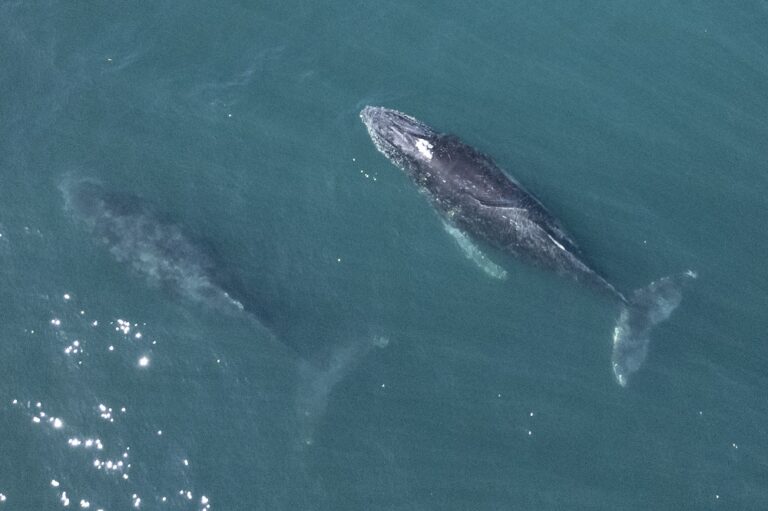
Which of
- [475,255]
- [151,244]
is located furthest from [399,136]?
[151,244]

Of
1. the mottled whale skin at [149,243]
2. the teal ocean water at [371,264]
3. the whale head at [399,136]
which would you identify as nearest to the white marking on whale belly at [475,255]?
the teal ocean water at [371,264]

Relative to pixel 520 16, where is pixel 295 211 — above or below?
below

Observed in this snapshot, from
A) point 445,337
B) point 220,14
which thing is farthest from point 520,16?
point 445,337

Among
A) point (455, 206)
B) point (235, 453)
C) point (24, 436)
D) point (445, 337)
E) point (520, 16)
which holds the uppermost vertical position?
point (520, 16)

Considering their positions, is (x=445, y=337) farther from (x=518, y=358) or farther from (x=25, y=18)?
(x=25, y=18)

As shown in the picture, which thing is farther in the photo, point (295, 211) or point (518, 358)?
point (295, 211)

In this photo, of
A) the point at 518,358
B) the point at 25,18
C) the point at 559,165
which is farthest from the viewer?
the point at 25,18

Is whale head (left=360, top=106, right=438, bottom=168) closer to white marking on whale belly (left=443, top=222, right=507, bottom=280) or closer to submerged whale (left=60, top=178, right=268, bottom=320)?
white marking on whale belly (left=443, top=222, right=507, bottom=280)

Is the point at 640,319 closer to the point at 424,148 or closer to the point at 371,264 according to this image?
the point at 371,264
